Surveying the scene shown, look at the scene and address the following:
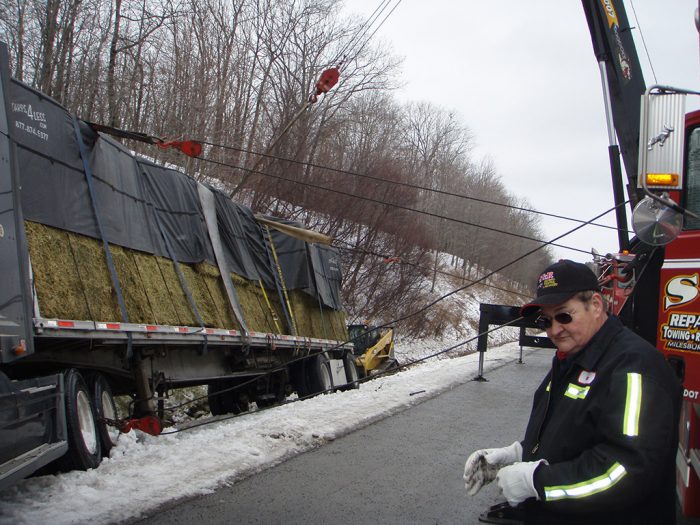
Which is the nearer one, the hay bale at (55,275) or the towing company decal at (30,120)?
the hay bale at (55,275)

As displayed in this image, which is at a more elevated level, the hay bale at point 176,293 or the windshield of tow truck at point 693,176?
the windshield of tow truck at point 693,176

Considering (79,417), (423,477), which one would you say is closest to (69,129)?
(79,417)

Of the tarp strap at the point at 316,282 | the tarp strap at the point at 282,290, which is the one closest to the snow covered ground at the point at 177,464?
the tarp strap at the point at 282,290

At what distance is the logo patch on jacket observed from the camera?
2.54 meters

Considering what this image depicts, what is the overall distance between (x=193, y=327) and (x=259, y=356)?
11.9 feet

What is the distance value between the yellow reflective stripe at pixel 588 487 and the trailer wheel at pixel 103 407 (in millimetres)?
5775

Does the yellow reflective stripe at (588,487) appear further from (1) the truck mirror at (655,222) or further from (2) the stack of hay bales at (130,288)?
(2) the stack of hay bales at (130,288)

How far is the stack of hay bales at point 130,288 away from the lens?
663cm

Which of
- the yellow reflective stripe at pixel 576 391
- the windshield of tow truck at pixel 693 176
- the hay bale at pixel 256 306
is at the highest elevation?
the windshield of tow truck at pixel 693 176

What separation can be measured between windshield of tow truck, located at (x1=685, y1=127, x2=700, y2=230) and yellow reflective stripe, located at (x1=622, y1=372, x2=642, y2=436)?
2746 mm

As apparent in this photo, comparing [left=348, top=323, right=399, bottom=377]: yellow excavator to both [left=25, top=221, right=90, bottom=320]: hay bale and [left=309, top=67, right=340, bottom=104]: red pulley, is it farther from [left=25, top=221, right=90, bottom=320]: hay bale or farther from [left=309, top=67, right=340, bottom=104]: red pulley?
[left=25, top=221, right=90, bottom=320]: hay bale

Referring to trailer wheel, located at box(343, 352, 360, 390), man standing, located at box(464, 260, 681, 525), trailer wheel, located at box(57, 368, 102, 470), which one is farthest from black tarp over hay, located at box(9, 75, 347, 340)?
man standing, located at box(464, 260, 681, 525)

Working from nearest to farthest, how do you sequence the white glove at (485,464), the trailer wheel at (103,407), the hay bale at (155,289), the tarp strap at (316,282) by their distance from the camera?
the white glove at (485,464), the trailer wheel at (103,407), the hay bale at (155,289), the tarp strap at (316,282)

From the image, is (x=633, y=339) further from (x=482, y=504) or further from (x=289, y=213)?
(x=289, y=213)
